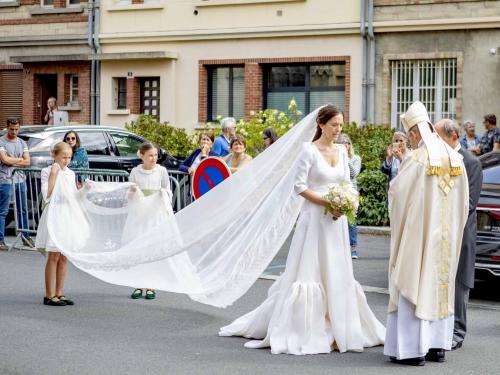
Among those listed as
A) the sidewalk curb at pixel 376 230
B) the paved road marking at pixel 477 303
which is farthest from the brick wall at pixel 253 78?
the paved road marking at pixel 477 303

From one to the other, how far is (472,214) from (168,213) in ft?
13.0

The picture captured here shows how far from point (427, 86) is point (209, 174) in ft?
48.5

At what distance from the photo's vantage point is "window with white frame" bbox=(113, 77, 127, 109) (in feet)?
107

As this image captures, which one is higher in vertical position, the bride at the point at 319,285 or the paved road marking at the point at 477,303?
the bride at the point at 319,285

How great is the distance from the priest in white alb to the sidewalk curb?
11289 millimetres

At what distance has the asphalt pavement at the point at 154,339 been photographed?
9156mm

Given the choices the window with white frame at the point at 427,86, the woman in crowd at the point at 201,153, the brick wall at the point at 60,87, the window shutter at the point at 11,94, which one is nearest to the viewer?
the woman in crowd at the point at 201,153

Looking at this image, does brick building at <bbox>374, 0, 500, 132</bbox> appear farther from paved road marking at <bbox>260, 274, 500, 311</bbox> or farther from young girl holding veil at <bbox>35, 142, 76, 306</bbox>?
young girl holding veil at <bbox>35, 142, 76, 306</bbox>

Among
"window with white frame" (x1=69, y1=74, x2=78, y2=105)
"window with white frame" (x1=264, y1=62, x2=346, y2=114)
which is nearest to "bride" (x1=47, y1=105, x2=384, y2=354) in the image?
"window with white frame" (x1=264, y1=62, x2=346, y2=114)

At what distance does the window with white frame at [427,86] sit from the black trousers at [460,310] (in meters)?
17.9

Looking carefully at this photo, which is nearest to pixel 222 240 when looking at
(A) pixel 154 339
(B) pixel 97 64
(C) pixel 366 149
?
(A) pixel 154 339

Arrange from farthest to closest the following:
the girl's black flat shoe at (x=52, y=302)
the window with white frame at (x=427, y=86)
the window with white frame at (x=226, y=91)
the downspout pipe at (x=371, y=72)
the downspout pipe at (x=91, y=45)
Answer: the downspout pipe at (x=91, y=45) < the window with white frame at (x=226, y=91) < the downspout pipe at (x=371, y=72) < the window with white frame at (x=427, y=86) < the girl's black flat shoe at (x=52, y=302)

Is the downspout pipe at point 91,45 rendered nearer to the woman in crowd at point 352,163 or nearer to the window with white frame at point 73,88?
the window with white frame at point 73,88

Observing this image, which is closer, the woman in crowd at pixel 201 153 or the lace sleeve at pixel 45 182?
the lace sleeve at pixel 45 182
